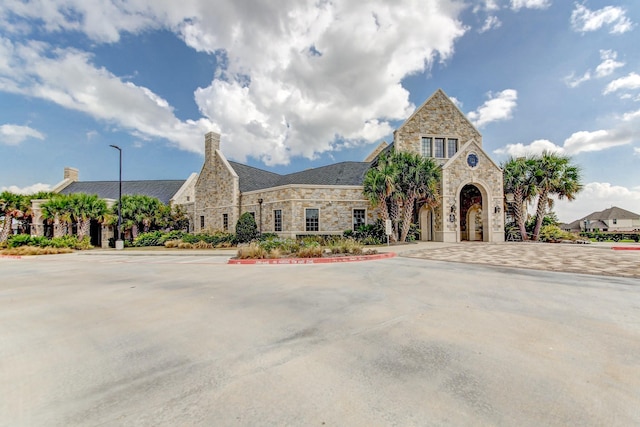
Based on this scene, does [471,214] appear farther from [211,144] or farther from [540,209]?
[211,144]

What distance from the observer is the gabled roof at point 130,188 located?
118 feet

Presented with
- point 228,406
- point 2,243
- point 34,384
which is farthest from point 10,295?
point 2,243

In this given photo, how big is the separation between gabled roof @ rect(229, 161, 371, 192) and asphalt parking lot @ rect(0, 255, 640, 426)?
65.5 ft

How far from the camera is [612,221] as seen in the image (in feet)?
183

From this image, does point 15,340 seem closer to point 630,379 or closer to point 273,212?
point 630,379

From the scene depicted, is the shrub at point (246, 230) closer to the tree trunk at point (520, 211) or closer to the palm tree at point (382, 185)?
the palm tree at point (382, 185)

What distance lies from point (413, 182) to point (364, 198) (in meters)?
4.72

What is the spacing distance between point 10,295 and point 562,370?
1133 centimetres

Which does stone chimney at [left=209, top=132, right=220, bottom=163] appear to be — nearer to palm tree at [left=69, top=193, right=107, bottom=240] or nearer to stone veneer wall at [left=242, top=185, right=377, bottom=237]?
stone veneer wall at [left=242, top=185, right=377, bottom=237]

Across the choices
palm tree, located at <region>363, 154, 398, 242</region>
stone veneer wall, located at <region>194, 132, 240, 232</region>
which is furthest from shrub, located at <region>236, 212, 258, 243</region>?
palm tree, located at <region>363, 154, 398, 242</region>

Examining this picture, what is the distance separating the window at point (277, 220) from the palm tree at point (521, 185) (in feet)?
63.4

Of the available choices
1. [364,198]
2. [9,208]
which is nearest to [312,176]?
[364,198]

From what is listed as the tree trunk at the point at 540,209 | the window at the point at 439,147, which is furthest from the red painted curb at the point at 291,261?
the tree trunk at the point at 540,209

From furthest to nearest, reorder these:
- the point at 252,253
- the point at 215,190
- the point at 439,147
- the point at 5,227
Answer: the point at 215,190, the point at 5,227, the point at 439,147, the point at 252,253
